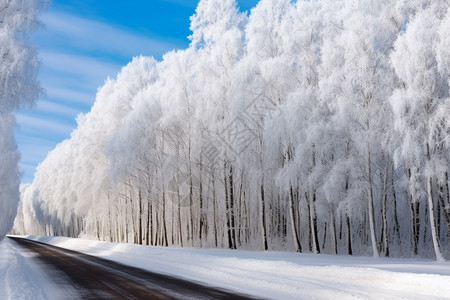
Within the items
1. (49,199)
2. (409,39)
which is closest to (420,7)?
(409,39)

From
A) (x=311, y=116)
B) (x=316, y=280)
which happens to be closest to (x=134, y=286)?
(x=316, y=280)

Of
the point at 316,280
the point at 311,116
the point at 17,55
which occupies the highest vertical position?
the point at 17,55

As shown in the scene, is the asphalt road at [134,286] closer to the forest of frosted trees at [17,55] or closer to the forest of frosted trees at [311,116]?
the forest of frosted trees at [17,55]

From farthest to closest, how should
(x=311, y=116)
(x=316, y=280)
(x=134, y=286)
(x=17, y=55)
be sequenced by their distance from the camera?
(x=311, y=116)
(x=17, y=55)
(x=316, y=280)
(x=134, y=286)

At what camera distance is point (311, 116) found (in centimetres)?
2391

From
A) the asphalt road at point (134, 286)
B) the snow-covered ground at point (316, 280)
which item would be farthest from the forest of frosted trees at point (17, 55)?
the asphalt road at point (134, 286)

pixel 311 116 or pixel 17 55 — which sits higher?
pixel 17 55

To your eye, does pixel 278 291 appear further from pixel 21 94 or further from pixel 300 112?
pixel 300 112

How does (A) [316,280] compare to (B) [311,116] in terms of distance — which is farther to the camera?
(B) [311,116]

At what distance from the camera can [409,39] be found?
1905cm

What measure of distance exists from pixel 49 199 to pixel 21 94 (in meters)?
73.5

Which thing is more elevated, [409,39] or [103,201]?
[409,39]

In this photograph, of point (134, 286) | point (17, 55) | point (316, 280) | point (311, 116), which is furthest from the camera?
point (311, 116)

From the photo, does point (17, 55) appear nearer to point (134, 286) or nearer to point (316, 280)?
point (134, 286)
